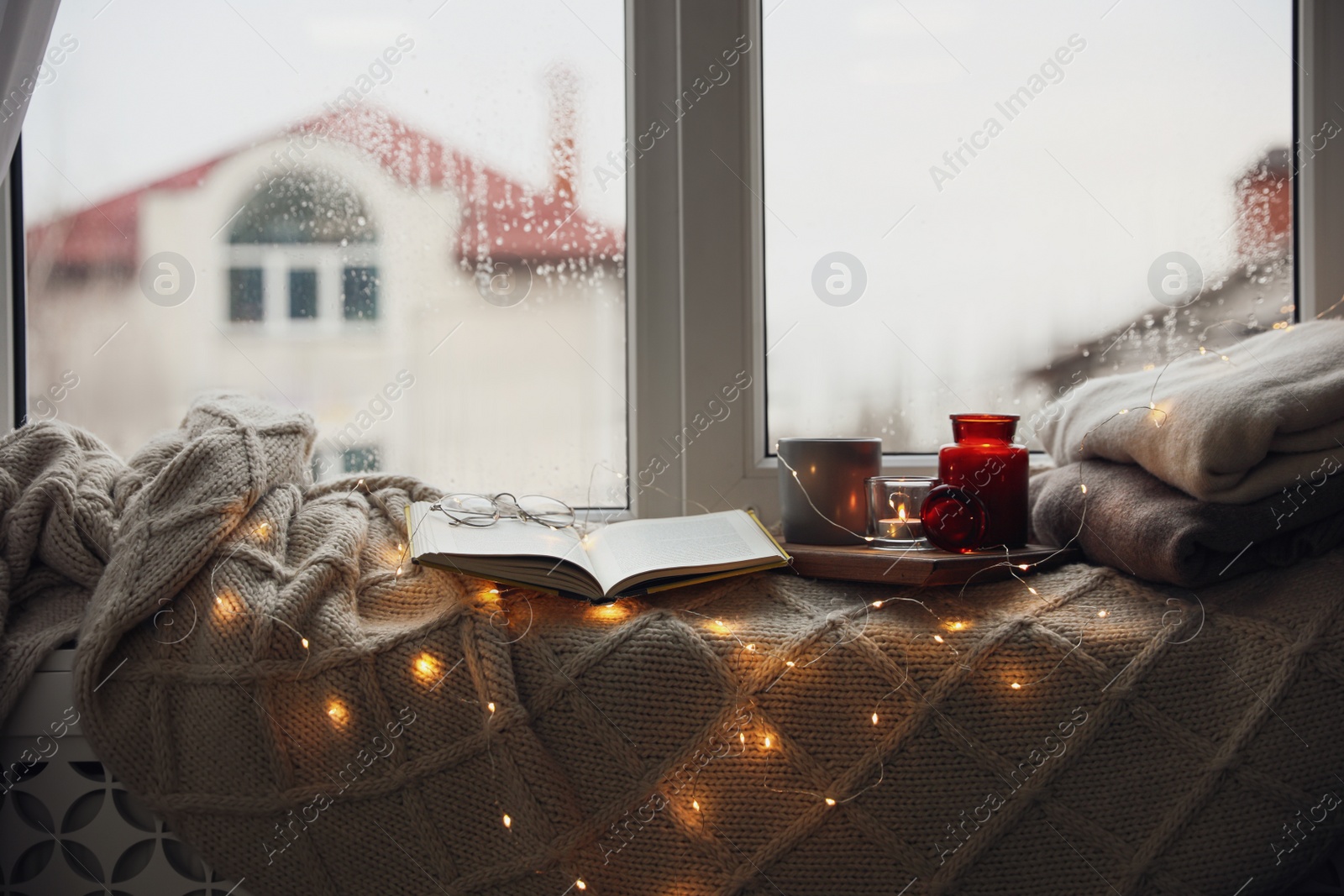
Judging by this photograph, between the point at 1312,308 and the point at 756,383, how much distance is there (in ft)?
2.43

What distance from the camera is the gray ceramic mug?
Result: 2.96ft

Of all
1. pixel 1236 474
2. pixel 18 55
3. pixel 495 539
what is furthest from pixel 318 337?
pixel 1236 474

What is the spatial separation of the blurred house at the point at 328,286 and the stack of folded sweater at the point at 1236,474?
73cm

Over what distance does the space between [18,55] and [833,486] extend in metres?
1.03

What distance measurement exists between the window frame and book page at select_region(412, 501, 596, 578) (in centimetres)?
30

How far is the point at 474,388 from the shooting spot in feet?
3.77

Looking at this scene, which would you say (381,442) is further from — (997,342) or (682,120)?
(997,342)

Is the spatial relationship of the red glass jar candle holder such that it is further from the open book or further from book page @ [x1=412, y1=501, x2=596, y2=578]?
book page @ [x1=412, y1=501, x2=596, y2=578]

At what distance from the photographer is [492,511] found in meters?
0.86

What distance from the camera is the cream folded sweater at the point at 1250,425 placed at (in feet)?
2.28

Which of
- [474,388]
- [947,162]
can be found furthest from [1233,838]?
Result: [474,388]

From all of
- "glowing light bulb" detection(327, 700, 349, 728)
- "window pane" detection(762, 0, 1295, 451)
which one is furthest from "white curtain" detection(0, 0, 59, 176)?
"window pane" detection(762, 0, 1295, 451)

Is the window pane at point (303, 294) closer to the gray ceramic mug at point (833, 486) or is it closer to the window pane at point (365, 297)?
the window pane at point (365, 297)

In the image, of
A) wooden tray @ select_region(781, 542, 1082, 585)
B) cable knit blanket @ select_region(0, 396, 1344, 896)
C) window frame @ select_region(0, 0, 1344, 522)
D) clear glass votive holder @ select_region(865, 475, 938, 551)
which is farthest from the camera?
window frame @ select_region(0, 0, 1344, 522)
